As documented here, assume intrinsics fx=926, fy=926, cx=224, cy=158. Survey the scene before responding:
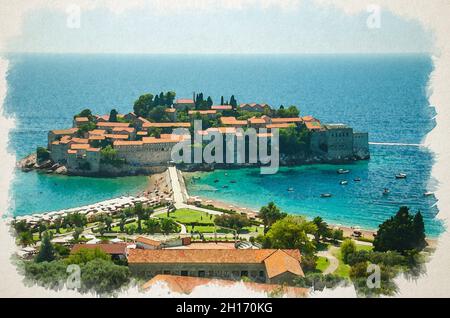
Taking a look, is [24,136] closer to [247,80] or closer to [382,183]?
[382,183]

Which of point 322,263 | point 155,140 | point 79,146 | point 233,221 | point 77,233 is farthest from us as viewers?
point 155,140

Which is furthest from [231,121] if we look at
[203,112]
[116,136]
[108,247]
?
[108,247]

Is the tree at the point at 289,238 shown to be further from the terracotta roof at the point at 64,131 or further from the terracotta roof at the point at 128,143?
the terracotta roof at the point at 64,131

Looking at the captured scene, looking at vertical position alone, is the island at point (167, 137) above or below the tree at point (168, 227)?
above

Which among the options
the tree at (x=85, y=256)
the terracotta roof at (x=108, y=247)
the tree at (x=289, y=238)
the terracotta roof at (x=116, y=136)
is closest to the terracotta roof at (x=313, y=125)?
the terracotta roof at (x=116, y=136)

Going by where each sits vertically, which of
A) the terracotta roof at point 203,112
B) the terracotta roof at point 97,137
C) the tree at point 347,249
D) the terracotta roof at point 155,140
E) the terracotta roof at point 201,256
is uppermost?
the terracotta roof at point 203,112

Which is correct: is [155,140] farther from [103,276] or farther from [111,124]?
[103,276]
